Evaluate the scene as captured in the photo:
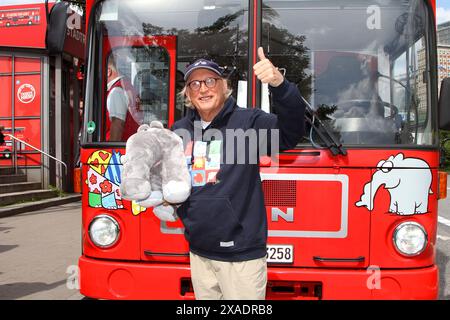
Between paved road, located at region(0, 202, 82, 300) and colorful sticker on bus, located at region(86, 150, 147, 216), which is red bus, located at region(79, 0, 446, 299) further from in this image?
paved road, located at region(0, 202, 82, 300)

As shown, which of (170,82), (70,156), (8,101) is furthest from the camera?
(70,156)

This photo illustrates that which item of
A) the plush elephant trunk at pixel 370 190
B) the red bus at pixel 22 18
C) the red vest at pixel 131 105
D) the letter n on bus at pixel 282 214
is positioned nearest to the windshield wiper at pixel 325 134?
the plush elephant trunk at pixel 370 190

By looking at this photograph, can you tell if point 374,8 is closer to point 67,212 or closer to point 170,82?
point 170,82

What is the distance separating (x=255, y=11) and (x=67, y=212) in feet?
29.3

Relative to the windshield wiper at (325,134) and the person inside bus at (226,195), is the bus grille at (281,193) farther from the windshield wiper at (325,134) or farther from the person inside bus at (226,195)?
the person inside bus at (226,195)

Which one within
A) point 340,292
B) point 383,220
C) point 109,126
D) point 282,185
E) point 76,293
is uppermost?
point 109,126

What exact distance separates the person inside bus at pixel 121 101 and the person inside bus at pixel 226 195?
3.49 feet

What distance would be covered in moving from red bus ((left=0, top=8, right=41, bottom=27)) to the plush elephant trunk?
11659 millimetres

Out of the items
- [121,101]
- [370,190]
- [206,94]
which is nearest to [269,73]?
[206,94]

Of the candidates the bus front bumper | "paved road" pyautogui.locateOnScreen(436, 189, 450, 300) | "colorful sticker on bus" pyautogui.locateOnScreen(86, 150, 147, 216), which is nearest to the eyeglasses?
"colorful sticker on bus" pyautogui.locateOnScreen(86, 150, 147, 216)

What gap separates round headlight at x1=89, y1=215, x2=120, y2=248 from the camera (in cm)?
327

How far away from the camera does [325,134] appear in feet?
10.2

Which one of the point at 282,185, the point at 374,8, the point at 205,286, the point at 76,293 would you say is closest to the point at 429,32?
the point at 374,8

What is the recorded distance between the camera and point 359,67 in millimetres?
3256
